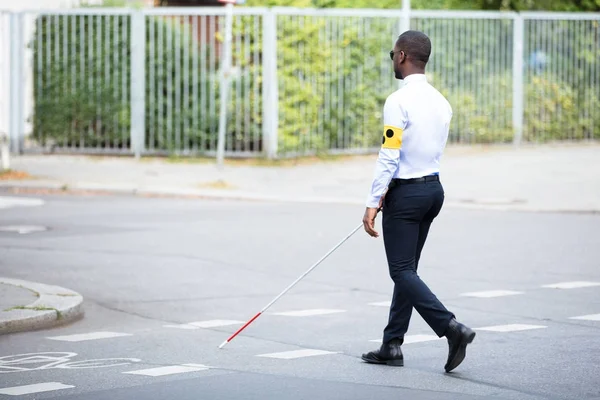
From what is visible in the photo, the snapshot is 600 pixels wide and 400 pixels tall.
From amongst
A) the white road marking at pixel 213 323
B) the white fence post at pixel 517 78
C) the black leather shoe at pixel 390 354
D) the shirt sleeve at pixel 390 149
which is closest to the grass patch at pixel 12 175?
the white fence post at pixel 517 78

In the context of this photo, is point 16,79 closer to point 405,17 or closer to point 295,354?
point 405,17

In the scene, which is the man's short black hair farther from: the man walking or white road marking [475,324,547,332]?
white road marking [475,324,547,332]

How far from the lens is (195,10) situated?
2391 centimetres

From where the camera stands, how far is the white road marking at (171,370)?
759 cm

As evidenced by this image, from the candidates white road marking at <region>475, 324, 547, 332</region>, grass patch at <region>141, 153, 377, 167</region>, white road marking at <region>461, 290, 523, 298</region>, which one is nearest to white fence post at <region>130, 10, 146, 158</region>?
grass patch at <region>141, 153, 377, 167</region>

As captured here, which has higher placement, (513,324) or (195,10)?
(195,10)

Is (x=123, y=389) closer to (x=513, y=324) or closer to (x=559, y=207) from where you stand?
(x=513, y=324)

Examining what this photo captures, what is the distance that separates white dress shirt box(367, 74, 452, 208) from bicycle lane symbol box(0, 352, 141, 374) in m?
1.81

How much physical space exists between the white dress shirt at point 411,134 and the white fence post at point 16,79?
1777 centimetres

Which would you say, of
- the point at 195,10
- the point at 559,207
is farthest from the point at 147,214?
the point at 195,10

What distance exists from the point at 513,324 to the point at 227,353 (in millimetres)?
2168

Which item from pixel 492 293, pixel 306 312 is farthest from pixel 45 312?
pixel 492 293

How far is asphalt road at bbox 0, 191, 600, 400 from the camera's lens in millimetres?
7340

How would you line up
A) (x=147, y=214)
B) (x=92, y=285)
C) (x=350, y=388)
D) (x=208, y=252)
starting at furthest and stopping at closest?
(x=147, y=214) → (x=208, y=252) → (x=92, y=285) → (x=350, y=388)
